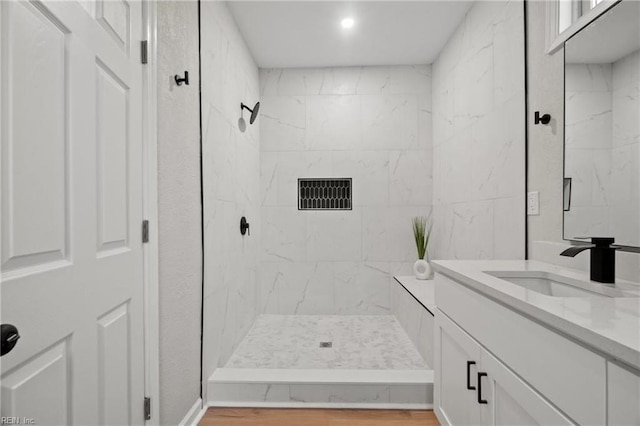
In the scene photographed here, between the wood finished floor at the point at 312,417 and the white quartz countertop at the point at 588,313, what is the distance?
3.46 ft

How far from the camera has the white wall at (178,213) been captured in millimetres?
1493

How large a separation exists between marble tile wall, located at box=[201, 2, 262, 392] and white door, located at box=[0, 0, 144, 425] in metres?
0.70

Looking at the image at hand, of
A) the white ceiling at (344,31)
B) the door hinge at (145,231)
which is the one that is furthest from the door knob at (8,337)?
the white ceiling at (344,31)

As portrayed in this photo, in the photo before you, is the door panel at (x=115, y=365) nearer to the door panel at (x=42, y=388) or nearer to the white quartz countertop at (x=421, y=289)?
the door panel at (x=42, y=388)

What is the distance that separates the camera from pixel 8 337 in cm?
72

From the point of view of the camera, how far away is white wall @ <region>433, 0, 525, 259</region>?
1.95m

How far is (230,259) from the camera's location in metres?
2.49

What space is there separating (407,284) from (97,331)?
8.24 feet

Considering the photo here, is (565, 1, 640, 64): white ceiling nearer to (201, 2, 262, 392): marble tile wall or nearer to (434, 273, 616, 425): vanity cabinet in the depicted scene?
(434, 273, 616, 425): vanity cabinet

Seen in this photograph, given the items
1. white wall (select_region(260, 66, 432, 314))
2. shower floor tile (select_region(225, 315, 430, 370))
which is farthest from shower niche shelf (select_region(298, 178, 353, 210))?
shower floor tile (select_region(225, 315, 430, 370))

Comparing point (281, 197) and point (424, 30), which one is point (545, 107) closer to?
point (424, 30)

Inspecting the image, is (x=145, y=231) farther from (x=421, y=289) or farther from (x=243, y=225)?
(x=421, y=289)

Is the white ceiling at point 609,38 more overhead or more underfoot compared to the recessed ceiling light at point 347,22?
more underfoot

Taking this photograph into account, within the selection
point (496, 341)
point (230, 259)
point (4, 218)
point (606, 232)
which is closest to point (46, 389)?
point (4, 218)
